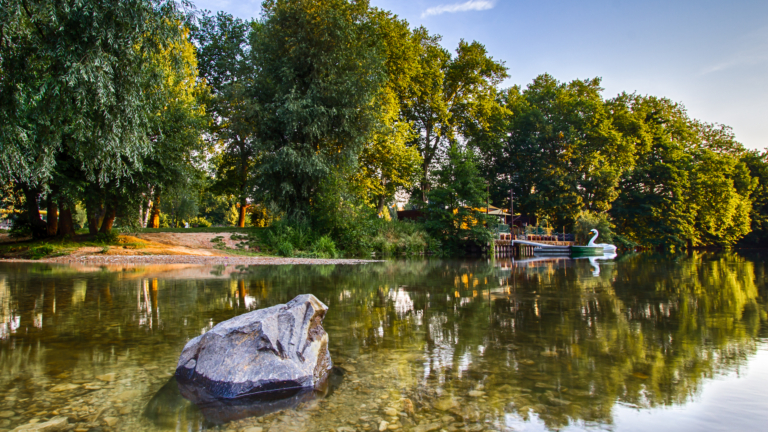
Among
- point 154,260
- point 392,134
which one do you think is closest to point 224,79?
point 392,134

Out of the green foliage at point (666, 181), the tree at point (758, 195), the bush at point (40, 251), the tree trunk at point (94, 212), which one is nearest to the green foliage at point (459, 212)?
the green foliage at point (666, 181)

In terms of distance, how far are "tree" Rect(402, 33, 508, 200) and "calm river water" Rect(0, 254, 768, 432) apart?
30777 millimetres

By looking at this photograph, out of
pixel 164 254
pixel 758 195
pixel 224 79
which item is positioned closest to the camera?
pixel 164 254

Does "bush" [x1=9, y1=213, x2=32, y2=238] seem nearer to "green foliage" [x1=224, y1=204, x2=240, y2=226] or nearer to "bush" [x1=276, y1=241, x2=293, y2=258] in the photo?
"bush" [x1=276, y1=241, x2=293, y2=258]

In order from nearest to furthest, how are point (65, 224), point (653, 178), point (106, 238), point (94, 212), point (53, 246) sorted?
point (53, 246), point (94, 212), point (106, 238), point (65, 224), point (653, 178)

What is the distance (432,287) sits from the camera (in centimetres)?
1105

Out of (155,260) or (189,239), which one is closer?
(155,260)

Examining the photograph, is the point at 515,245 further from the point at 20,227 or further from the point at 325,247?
the point at 20,227

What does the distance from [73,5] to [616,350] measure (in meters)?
10.5

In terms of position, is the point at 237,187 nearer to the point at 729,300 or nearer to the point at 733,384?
the point at 729,300

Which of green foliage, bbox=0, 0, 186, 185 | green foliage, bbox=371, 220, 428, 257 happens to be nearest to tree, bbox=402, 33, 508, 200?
green foliage, bbox=371, 220, 428, 257

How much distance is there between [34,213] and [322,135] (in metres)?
14.6

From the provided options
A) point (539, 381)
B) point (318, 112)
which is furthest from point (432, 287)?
point (318, 112)

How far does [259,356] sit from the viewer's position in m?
4.07
